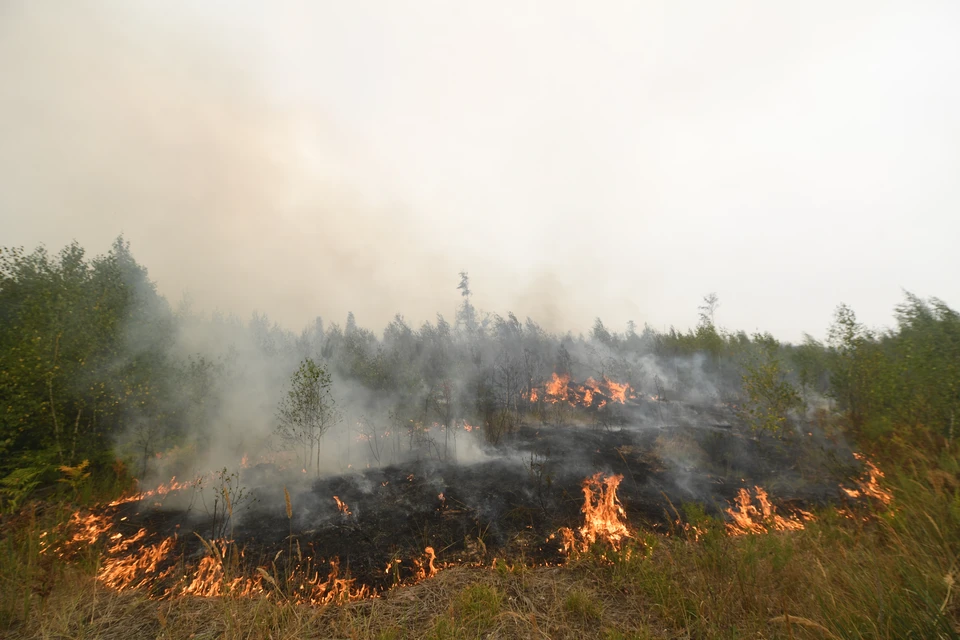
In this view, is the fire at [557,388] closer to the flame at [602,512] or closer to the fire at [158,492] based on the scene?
the flame at [602,512]

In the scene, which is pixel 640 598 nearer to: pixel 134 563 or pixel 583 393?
pixel 134 563

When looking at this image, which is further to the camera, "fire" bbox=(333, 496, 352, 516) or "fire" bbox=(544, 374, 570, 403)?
"fire" bbox=(544, 374, 570, 403)

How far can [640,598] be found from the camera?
19.9ft

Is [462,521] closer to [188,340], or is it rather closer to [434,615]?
[434,615]

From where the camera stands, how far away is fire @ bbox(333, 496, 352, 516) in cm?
1380

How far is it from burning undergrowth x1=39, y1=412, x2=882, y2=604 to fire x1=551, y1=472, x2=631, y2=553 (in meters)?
0.07

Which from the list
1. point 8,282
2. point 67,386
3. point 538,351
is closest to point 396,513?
point 67,386

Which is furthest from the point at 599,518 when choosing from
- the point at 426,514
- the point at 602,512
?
the point at 426,514

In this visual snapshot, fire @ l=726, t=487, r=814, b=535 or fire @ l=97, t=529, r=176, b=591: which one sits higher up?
fire @ l=97, t=529, r=176, b=591

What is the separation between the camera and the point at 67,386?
12.7 meters

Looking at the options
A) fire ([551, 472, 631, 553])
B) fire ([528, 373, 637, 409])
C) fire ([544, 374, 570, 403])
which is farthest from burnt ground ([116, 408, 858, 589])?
fire ([544, 374, 570, 403])

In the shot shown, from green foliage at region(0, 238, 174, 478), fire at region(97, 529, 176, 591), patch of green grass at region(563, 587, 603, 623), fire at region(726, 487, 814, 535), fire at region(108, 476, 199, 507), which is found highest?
green foliage at region(0, 238, 174, 478)

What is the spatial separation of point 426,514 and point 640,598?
30.8 ft

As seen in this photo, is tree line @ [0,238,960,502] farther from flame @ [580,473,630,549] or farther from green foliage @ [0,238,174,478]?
flame @ [580,473,630,549]
